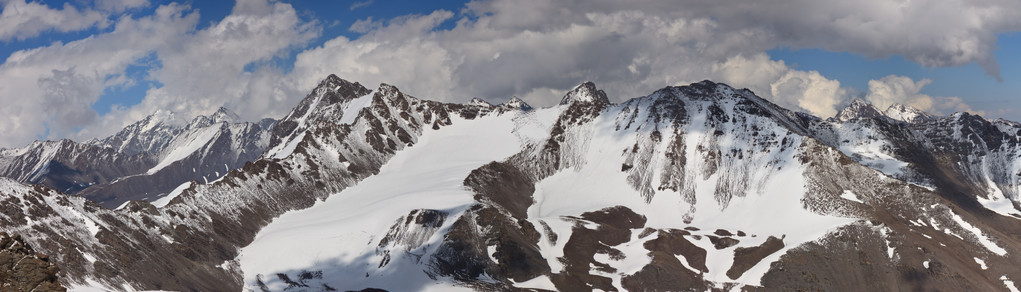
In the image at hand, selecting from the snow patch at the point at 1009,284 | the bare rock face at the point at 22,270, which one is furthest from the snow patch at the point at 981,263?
the bare rock face at the point at 22,270

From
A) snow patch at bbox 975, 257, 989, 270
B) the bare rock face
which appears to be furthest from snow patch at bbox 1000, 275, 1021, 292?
the bare rock face

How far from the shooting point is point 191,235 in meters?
189

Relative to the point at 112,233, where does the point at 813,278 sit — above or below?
below

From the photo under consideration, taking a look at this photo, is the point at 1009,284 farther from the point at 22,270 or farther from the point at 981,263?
the point at 22,270

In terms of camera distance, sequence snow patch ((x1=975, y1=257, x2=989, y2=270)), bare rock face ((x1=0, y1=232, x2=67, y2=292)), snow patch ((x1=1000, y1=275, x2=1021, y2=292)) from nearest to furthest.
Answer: bare rock face ((x1=0, y1=232, x2=67, y2=292)) < snow patch ((x1=1000, y1=275, x2=1021, y2=292)) < snow patch ((x1=975, y1=257, x2=989, y2=270))

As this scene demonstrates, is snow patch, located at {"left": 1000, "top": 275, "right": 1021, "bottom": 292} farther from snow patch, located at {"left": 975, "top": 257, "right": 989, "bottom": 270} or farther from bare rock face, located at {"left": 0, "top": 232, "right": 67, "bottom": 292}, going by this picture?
bare rock face, located at {"left": 0, "top": 232, "right": 67, "bottom": 292}

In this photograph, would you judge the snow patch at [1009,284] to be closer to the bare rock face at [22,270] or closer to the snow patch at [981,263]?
the snow patch at [981,263]

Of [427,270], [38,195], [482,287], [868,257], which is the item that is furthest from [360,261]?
[868,257]

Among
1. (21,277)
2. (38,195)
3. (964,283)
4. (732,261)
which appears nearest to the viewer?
(21,277)

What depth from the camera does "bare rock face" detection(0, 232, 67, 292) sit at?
36500mm

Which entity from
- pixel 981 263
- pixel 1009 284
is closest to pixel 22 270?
pixel 1009 284

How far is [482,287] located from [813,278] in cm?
8907

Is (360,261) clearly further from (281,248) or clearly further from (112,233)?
(112,233)

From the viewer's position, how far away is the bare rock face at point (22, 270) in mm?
36500
